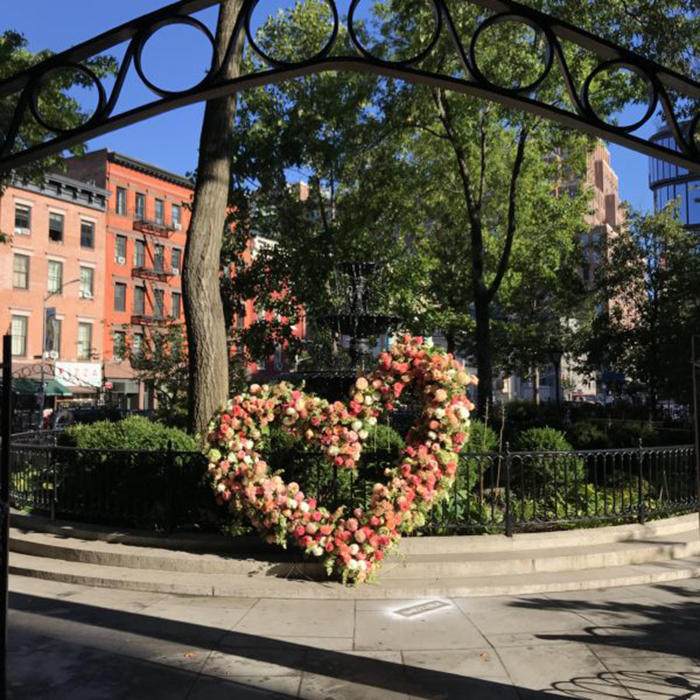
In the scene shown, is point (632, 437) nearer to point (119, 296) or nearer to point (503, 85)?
point (503, 85)

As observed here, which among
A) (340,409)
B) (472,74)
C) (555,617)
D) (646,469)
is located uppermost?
(472,74)

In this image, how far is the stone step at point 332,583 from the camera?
6.71 meters

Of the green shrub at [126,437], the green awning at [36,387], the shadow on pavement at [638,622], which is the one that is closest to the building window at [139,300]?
the green awning at [36,387]

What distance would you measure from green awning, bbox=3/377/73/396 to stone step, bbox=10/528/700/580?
101ft

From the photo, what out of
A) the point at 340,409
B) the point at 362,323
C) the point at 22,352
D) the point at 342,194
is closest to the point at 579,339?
the point at 342,194

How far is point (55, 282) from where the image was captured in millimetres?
42469

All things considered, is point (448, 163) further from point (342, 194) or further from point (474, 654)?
point (474, 654)

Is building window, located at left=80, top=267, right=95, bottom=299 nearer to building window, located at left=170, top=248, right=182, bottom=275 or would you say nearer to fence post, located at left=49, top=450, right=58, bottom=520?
building window, located at left=170, top=248, right=182, bottom=275

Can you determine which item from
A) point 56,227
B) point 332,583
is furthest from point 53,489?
point 56,227

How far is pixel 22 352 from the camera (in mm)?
40031

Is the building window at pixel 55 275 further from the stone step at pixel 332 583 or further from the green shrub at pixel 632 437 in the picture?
the stone step at pixel 332 583

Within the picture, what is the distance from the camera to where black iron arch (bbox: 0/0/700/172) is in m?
3.36

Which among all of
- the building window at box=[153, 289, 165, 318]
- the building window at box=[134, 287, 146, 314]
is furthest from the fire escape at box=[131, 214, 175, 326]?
the building window at box=[134, 287, 146, 314]

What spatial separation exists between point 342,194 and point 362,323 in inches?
517
